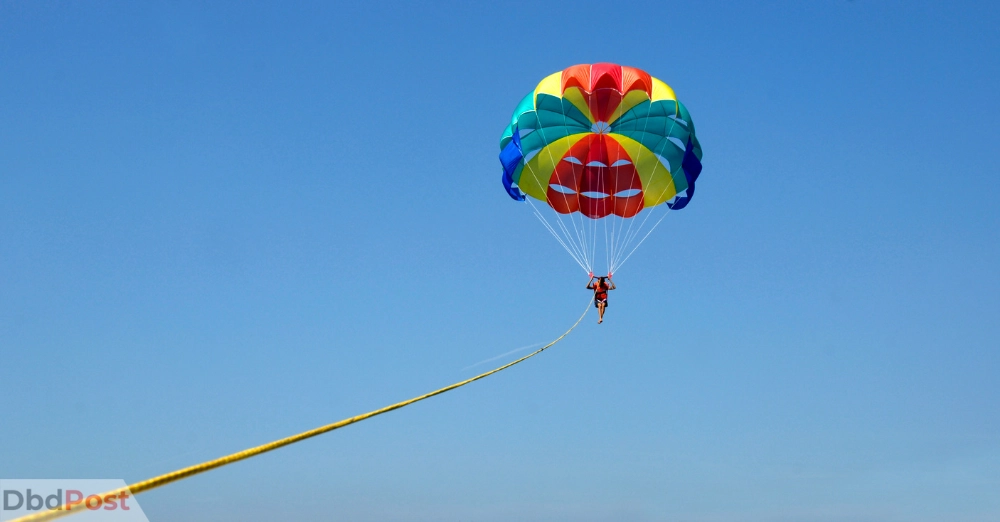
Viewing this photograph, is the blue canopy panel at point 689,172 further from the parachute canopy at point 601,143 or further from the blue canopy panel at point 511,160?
the blue canopy panel at point 511,160

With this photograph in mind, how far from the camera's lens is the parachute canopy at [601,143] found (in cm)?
2361

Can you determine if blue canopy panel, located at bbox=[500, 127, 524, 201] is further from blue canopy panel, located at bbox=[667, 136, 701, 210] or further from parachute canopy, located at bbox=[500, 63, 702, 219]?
blue canopy panel, located at bbox=[667, 136, 701, 210]

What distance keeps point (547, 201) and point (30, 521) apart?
18645mm

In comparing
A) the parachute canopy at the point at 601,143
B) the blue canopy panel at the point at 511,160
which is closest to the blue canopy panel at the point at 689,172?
the parachute canopy at the point at 601,143

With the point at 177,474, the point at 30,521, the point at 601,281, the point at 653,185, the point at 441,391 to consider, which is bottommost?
the point at 30,521

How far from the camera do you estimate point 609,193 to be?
2527 centimetres

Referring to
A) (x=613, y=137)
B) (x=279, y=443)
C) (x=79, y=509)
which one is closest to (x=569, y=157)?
(x=613, y=137)

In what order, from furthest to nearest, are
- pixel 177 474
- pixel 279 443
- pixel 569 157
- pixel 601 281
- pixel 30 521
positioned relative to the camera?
pixel 569 157 → pixel 601 281 → pixel 279 443 → pixel 177 474 → pixel 30 521

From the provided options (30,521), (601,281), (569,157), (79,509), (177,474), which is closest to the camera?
(30,521)

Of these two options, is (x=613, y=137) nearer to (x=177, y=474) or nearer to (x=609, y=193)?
(x=609, y=193)

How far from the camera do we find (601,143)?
24.7 meters

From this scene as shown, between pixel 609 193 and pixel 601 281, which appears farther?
pixel 609 193

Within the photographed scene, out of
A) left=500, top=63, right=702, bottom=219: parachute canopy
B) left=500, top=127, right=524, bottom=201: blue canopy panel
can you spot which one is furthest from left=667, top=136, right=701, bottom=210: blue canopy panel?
left=500, top=127, right=524, bottom=201: blue canopy panel

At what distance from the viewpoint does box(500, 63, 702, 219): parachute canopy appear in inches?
930
